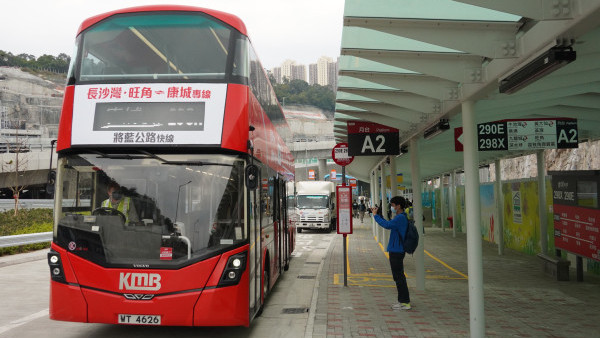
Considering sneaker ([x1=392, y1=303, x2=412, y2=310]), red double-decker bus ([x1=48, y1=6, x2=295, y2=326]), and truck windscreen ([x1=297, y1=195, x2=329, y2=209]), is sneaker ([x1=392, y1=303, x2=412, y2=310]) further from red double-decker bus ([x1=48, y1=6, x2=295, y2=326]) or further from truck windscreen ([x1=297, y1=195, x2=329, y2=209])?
truck windscreen ([x1=297, y1=195, x2=329, y2=209])

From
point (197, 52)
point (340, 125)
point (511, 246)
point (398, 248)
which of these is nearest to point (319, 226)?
point (511, 246)

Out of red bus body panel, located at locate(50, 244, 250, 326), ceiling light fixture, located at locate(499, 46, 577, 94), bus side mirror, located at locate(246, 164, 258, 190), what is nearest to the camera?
ceiling light fixture, located at locate(499, 46, 577, 94)

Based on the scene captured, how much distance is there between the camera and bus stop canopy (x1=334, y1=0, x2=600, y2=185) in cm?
418

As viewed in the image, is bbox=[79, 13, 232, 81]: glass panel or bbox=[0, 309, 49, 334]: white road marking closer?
bbox=[79, 13, 232, 81]: glass panel

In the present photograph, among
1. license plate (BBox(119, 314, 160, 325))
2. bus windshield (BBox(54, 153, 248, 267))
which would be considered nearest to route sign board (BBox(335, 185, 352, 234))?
bus windshield (BBox(54, 153, 248, 267))

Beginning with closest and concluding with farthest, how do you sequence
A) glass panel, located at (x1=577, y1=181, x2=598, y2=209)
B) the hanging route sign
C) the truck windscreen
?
glass panel, located at (x1=577, y1=181, x2=598, y2=209) → the hanging route sign → the truck windscreen

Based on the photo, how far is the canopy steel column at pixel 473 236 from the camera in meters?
6.01

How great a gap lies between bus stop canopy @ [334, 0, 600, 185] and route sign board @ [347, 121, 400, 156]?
7.38 feet

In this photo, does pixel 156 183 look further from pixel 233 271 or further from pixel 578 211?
pixel 578 211

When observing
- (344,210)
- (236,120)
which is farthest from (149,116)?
(344,210)

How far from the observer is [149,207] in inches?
227

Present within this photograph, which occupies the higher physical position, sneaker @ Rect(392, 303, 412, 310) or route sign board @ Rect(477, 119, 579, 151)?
Result: route sign board @ Rect(477, 119, 579, 151)

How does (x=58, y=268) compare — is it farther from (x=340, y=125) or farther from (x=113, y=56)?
(x=340, y=125)

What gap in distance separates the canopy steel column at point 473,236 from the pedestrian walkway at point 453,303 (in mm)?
509
